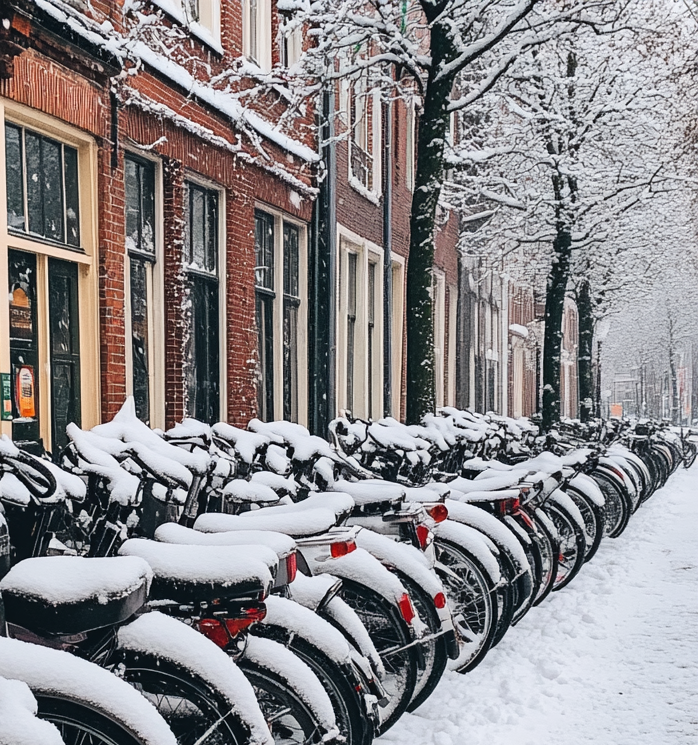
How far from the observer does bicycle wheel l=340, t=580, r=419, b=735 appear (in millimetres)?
3764

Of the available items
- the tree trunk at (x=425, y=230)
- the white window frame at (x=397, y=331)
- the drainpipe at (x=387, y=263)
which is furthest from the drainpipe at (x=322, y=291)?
the white window frame at (x=397, y=331)

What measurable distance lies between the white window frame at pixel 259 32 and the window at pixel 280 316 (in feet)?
5.00

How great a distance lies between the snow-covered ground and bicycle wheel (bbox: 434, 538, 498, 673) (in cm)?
16

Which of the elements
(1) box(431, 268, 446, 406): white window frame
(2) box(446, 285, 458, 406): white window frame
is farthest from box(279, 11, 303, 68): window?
(2) box(446, 285, 458, 406): white window frame

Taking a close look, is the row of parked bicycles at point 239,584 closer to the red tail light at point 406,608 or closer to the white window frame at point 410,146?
the red tail light at point 406,608

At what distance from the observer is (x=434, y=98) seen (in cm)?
888

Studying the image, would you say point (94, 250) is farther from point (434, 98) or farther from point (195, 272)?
point (434, 98)

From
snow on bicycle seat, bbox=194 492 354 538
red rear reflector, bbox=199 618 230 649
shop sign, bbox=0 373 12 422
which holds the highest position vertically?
shop sign, bbox=0 373 12 422

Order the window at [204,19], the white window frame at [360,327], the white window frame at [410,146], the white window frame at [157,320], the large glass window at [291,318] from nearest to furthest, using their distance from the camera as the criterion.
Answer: the white window frame at [157,320] → the window at [204,19] → the large glass window at [291,318] → the white window frame at [360,327] → the white window frame at [410,146]

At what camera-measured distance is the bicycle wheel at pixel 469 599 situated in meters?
4.80

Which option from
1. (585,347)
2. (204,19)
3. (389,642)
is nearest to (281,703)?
(389,642)

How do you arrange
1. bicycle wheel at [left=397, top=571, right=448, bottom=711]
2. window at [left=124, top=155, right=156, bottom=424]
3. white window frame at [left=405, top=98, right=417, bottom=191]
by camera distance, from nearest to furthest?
bicycle wheel at [left=397, top=571, right=448, bottom=711] → window at [left=124, top=155, right=156, bottom=424] → white window frame at [left=405, top=98, right=417, bottom=191]

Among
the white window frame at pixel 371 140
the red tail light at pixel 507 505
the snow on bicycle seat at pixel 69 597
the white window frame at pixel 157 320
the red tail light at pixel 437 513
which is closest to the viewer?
the snow on bicycle seat at pixel 69 597

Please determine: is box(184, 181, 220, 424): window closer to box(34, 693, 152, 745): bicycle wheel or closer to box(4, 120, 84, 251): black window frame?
box(4, 120, 84, 251): black window frame
